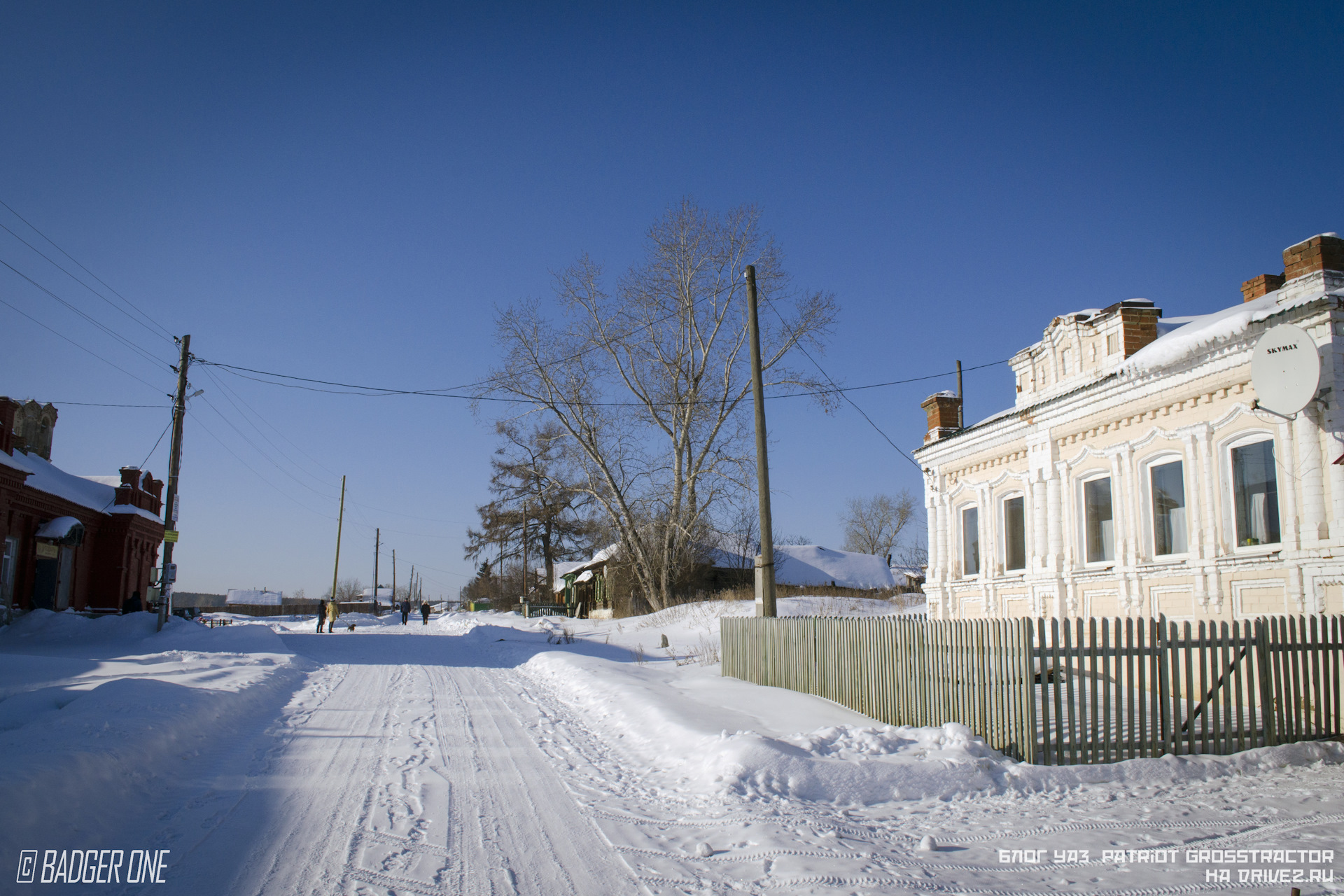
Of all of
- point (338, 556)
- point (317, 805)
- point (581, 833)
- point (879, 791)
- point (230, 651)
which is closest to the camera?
point (581, 833)

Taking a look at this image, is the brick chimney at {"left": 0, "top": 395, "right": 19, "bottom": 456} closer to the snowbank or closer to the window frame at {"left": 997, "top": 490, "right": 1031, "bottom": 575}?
the snowbank

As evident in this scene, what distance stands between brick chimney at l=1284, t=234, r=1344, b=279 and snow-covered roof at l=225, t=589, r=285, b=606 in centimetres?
8818

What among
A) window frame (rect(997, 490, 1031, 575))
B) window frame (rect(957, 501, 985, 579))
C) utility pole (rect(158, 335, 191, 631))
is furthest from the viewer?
utility pole (rect(158, 335, 191, 631))

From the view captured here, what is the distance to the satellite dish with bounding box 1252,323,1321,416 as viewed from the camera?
9383mm


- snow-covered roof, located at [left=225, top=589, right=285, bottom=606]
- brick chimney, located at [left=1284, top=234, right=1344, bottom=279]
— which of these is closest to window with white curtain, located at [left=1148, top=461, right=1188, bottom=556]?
brick chimney, located at [left=1284, top=234, right=1344, bottom=279]

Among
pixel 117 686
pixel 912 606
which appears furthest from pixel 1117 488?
pixel 912 606

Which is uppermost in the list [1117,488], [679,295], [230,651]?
[679,295]

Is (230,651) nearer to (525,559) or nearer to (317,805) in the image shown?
(317,805)

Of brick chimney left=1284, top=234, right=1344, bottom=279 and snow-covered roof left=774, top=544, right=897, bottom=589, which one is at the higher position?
brick chimney left=1284, top=234, right=1344, bottom=279

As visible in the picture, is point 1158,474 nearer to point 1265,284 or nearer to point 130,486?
point 1265,284

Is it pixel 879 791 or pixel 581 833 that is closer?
pixel 581 833

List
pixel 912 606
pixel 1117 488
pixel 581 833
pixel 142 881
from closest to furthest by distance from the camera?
pixel 142 881
pixel 581 833
pixel 1117 488
pixel 912 606

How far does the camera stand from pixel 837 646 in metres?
11.3

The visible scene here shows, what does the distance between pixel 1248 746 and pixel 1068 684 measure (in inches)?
89.8
